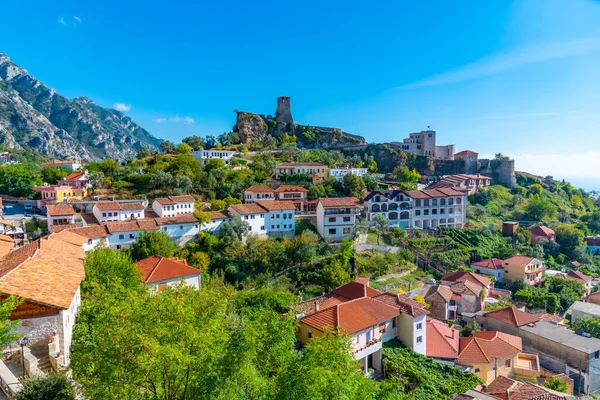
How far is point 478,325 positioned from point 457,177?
171ft

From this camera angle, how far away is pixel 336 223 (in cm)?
4466

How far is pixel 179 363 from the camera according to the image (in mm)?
9000

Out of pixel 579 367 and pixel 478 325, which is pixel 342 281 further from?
pixel 579 367

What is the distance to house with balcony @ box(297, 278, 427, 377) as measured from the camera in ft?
67.7

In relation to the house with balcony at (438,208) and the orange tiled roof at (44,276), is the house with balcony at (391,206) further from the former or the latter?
the orange tiled roof at (44,276)

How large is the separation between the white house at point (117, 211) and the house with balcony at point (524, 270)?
45.4m

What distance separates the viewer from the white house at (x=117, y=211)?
131 ft

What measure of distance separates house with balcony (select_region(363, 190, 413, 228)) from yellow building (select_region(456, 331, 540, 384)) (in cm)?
2581

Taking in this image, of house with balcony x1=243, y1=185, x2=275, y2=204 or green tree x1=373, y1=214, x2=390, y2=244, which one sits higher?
house with balcony x1=243, y1=185, x2=275, y2=204

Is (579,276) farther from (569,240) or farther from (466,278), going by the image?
(466,278)

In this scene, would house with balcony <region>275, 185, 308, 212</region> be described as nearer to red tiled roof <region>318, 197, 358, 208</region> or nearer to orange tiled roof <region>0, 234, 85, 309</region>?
red tiled roof <region>318, 197, 358, 208</region>

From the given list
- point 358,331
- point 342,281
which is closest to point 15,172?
point 342,281

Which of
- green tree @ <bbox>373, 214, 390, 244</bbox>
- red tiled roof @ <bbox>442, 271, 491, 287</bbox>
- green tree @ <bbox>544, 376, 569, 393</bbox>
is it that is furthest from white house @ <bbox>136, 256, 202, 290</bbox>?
red tiled roof @ <bbox>442, 271, 491, 287</bbox>

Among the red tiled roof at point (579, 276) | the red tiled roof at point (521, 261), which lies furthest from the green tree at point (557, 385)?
the red tiled roof at point (579, 276)
